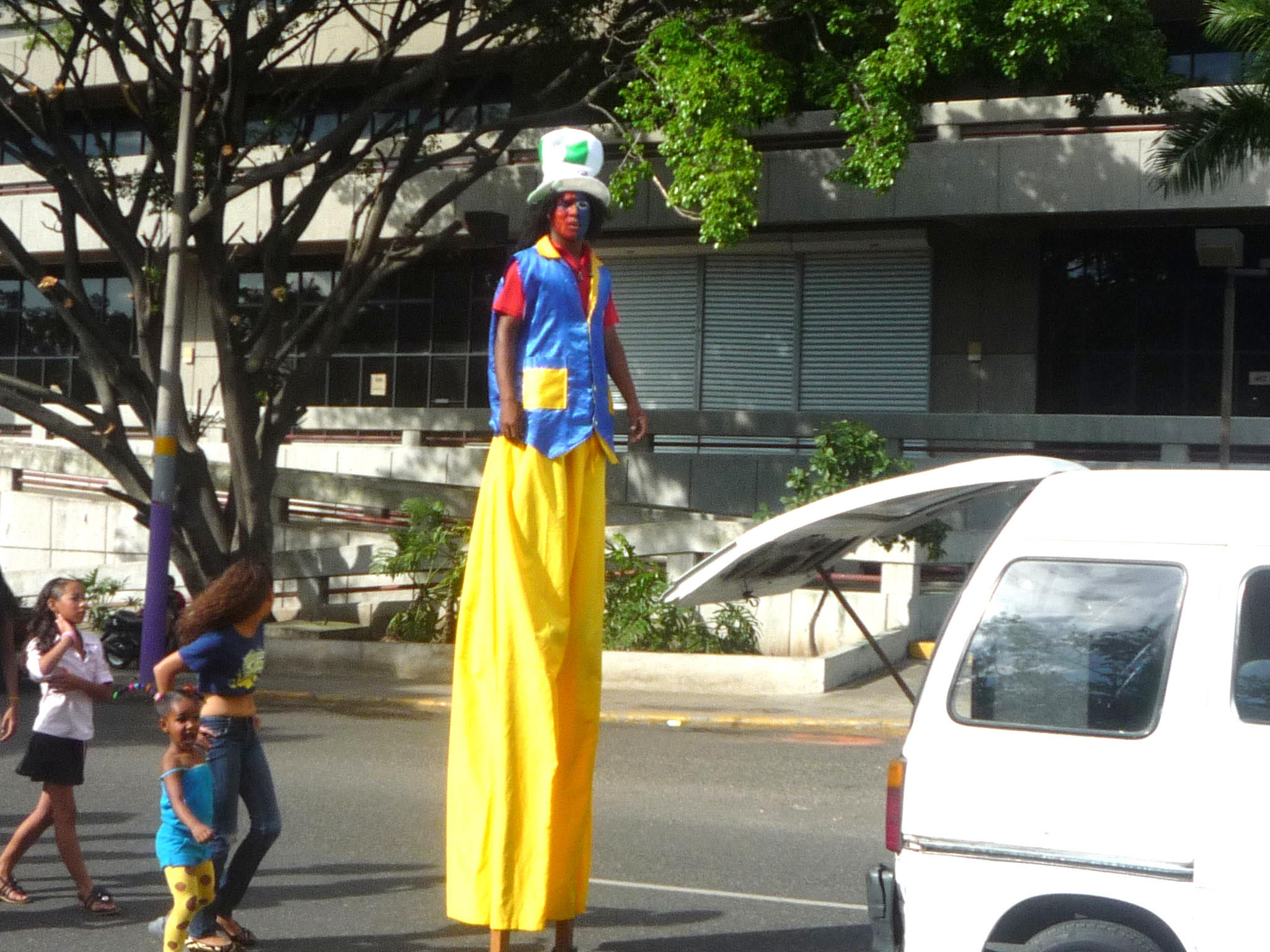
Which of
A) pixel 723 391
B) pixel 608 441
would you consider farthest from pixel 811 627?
pixel 608 441

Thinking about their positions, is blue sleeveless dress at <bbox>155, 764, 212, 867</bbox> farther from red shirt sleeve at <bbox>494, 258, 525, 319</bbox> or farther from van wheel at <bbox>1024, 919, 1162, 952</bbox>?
van wheel at <bbox>1024, 919, 1162, 952</bbox>

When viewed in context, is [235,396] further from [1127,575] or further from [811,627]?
[1127,575]

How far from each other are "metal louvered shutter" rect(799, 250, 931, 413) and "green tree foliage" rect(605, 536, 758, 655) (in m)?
7.38

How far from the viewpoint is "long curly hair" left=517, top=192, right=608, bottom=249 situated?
191 inches

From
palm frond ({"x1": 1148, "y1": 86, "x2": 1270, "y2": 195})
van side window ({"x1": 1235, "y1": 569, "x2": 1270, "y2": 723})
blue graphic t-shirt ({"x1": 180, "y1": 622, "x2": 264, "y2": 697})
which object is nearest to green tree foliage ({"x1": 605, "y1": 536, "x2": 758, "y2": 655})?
palm frond ({"x1": 1148, "y1": 86, "x2": 1270, "y2": 195})

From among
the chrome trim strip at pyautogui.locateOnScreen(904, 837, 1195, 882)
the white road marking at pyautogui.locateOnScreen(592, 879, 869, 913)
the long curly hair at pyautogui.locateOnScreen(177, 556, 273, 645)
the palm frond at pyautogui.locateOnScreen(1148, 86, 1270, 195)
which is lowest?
the white road marking at pyautogui.locateOnScreen(592, 879, 869, 913)

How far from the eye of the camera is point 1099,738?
3.81 m

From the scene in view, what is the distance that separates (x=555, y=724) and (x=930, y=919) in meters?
1.26

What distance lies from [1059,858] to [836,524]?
1.40 meters

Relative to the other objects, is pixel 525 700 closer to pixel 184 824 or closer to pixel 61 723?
pixel 184 824

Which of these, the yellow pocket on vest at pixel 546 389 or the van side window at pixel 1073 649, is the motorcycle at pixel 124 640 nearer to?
the yellow pocket on vest at pixel 546 389

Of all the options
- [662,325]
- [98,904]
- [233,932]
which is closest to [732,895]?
[233,932]

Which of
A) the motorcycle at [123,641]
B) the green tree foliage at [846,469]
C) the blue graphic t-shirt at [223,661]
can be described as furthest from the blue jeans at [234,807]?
Result: the motorcycle at [123,641]

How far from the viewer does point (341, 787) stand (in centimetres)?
867
